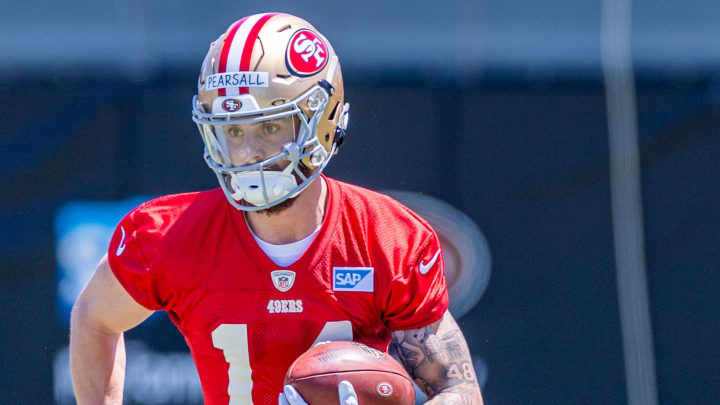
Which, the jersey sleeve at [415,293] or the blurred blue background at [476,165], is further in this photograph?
the blurred blue background at [476,165]

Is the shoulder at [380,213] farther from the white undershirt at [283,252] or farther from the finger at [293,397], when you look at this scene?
the finger at [293,397]

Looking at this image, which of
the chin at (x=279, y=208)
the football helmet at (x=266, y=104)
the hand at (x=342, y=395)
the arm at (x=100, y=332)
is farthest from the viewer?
the arm at (x=100, y=332)

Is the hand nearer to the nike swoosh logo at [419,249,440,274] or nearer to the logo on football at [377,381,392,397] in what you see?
the logo on football at [377,381,392,397]

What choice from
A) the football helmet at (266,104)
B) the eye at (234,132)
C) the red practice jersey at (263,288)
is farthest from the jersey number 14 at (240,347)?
the eye at (234,132)

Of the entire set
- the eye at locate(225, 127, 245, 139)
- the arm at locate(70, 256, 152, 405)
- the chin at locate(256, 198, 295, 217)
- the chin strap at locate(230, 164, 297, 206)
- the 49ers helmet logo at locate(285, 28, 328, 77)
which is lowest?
the arm at locate(70, 256, 152, 405)

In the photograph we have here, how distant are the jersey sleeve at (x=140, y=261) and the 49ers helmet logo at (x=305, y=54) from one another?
53cm

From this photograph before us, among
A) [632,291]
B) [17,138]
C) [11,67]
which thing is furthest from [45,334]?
[632,291]

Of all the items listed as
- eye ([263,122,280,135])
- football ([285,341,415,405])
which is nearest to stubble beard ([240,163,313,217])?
eye ([263,122,280,135])

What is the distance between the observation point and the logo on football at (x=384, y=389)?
218 centimetres

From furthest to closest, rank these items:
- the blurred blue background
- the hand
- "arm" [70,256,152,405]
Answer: the blurred blue background
"arm" [70,256,152,405]
the hand

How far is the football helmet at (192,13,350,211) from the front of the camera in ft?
7.39

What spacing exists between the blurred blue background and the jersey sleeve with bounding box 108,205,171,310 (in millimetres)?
1528

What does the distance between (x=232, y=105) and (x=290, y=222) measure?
1.17 feet

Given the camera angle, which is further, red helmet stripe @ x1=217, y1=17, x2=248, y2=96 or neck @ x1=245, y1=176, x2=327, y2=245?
neck @ x1=245, y1=176, x2=327, y2=245
